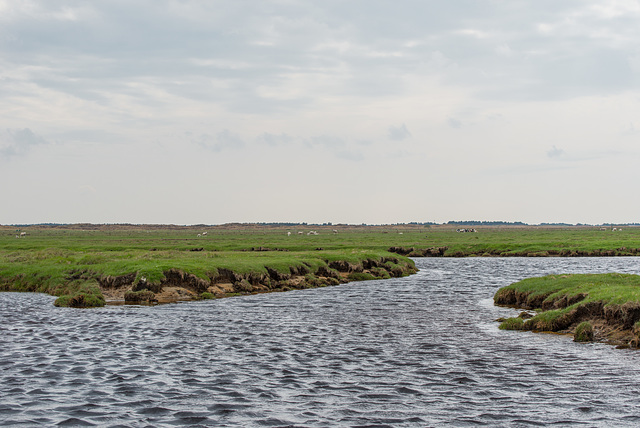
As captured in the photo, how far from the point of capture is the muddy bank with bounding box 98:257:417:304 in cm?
4519

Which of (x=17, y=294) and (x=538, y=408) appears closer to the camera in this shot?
(x=538, y=408)

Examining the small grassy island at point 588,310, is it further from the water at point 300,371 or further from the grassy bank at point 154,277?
the grassy bank at point 154,277

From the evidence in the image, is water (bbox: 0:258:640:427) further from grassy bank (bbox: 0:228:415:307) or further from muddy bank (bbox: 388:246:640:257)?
muddy bank (bbox: 388:246:640:257)

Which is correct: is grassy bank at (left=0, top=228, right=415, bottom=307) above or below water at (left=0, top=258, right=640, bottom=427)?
above

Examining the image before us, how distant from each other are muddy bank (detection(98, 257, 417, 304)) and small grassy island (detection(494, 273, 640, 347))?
23.4m

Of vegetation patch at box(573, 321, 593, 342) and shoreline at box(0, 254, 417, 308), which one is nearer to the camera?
vegetation patch at box(573, 321, 593, 342)

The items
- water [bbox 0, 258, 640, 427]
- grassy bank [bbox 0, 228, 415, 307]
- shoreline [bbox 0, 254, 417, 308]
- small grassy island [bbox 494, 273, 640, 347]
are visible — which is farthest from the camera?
grassy bank [bbox 0, 228, 415, 307]

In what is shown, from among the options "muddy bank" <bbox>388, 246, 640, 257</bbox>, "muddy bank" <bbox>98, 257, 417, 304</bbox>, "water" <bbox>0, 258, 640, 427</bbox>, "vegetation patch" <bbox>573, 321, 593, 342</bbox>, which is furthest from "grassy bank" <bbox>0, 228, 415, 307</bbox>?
"muddy bank" <bbox>388, 246, 640, 257</bbox>

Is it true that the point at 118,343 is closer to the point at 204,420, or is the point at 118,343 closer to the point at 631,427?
the point at 204,420

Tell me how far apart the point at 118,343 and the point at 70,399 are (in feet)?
29.6

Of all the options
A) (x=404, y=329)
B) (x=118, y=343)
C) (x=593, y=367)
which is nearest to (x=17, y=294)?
(x=118, y=343)

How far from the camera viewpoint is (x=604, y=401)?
1844 cm

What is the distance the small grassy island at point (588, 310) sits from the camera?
27.9 meters

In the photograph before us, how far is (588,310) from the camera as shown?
31.0 metres
